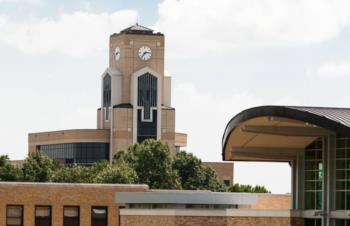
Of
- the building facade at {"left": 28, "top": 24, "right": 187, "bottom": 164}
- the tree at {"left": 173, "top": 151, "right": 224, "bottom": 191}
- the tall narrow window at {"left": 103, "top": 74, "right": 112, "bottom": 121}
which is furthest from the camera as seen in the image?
the tall narrow window at {"left": 103, "top": 74, "right": 112, "bottom": 121}

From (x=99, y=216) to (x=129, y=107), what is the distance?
100880mm

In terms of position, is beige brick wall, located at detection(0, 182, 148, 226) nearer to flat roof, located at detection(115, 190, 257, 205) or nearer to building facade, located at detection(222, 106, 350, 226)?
flat roof, located at detection(115, 190, 257, 205)

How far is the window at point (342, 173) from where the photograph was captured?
199 feet

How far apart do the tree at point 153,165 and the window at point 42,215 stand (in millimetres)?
52682

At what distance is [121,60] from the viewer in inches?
7057

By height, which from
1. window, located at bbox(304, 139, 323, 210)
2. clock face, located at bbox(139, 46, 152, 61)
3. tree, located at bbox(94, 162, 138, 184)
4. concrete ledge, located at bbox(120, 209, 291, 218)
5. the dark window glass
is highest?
clock face, located at bbox(139, 46, 152, 61)

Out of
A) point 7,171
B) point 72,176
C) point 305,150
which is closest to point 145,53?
point 7,171

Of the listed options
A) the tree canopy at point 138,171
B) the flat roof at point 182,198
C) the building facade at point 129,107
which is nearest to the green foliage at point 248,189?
the tree canopy at point 138,171

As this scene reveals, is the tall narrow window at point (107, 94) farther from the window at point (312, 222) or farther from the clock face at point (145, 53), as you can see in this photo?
the window at point (312, 222)

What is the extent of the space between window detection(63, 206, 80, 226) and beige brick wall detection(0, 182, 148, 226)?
251mm

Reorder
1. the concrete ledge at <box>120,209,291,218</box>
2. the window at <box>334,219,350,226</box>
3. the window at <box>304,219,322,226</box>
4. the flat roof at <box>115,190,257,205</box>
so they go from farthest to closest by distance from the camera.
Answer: the flat roof at <box>115,190,257,205</box> < the concrete ledge at <box>120,209,291,218</box> < the window at <box>304,219,322,226</box> < the window at <box>334,219,350,226</box>

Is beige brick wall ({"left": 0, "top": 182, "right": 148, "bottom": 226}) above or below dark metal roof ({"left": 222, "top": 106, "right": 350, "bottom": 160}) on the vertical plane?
below

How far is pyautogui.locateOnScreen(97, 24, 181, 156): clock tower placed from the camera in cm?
17638

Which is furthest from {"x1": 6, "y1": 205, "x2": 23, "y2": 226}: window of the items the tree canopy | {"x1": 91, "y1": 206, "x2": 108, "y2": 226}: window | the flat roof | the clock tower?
the clock tower
